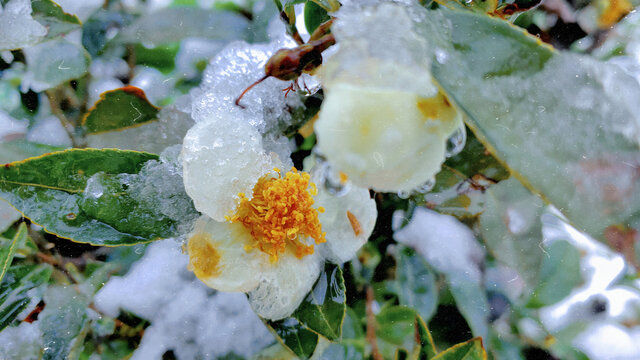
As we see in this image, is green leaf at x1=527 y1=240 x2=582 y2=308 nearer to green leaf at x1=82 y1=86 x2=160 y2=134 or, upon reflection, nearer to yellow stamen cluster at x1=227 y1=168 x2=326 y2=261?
yellow stamen cluster at x1=227 y1=168 x2=326 y2=261

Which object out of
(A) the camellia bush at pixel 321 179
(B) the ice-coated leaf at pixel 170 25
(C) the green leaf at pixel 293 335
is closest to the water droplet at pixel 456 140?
(A) the camellia bush at pixel 321 179

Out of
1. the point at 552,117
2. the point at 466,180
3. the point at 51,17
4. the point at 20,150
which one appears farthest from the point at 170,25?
the point at 552,117

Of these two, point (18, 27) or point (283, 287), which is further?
point (18, 27)

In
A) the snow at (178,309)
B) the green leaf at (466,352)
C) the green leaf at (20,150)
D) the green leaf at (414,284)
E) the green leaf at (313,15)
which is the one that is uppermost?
the green leaf at (313,15)

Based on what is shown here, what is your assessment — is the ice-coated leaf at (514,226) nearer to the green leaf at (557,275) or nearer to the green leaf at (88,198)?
the green leaf at (557,275)

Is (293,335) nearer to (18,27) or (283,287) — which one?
(283,287)

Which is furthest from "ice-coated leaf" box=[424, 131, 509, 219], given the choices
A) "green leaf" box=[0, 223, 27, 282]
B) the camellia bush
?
"green leaf" box=[0, 223, 27, 282]
